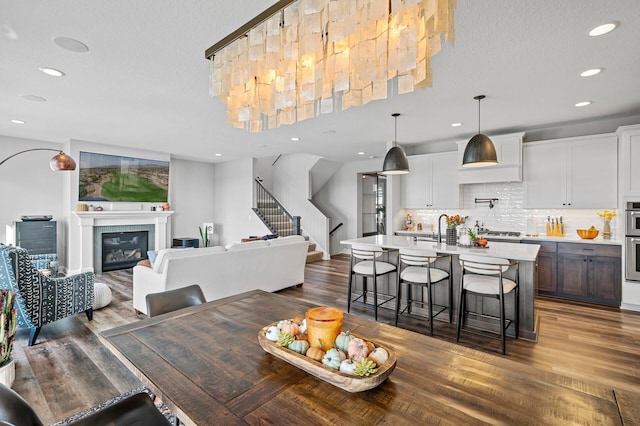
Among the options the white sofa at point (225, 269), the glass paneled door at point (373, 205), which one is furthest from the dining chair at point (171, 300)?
the glass paneled door at point (373, 205)

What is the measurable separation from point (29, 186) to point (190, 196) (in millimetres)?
3412

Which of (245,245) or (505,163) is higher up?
(505,163)

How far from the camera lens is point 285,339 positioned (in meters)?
1.30

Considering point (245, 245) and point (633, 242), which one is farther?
point (245, 245)

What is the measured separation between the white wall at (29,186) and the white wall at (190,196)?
2.34 metres

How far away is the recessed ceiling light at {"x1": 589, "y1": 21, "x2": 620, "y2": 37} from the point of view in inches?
88.4

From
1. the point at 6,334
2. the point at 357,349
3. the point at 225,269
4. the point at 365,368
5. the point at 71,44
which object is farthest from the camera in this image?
the point at 225,269

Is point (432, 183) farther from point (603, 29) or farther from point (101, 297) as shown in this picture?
point (101, 297)

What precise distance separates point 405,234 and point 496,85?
3352 mm

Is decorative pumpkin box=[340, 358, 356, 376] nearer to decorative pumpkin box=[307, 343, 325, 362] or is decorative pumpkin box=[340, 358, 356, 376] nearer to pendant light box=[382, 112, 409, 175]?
decorative pumpkin box=[307, 343, 325, 362]

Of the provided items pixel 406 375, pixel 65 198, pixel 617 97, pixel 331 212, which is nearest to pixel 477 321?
pixel 406 375

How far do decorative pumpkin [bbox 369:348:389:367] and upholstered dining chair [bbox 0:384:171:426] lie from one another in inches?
37.3

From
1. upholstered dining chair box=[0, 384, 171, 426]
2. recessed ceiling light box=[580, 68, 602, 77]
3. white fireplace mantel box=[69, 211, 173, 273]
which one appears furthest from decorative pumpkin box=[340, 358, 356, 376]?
white fireplace mantel box=[69, 211, 173, 273]

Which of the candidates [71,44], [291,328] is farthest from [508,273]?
[71,44]
